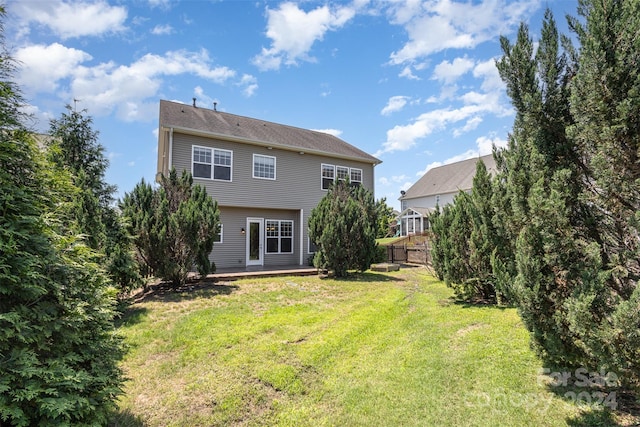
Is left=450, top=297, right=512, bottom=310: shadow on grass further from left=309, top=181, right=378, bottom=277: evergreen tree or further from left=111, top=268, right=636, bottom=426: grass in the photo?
left=309, top=181, right=378, bottom=277: evergreen tree

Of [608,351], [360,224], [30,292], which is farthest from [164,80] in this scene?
[608,351]

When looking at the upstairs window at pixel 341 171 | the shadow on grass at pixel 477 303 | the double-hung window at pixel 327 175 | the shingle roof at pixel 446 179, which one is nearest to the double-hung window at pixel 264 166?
the double-hung window at pixel 327 175

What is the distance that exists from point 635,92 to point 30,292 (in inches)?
190

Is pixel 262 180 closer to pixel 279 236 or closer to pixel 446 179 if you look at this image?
pixel 279 236

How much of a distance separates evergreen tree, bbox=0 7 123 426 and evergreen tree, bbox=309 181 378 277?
9082 millimetres

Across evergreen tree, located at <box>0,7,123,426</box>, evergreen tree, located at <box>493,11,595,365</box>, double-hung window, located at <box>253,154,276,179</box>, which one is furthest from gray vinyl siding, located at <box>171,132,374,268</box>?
evergreen tree, located at <box>493,11,595,365</box>

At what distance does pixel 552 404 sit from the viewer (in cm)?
303

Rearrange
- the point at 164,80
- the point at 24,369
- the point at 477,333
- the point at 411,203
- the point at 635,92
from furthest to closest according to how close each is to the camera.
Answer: the point at 411,203 < the point at 164,80 < the point at 477,333 < the point at 635,92 < the point at 24,369

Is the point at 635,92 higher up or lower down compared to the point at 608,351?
higher up

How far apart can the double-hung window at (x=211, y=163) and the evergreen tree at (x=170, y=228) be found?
3.57 metres

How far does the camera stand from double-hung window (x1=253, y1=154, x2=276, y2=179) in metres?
14.7

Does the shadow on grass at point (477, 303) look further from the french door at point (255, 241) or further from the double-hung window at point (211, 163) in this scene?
the double-hung window at point (211, 163)

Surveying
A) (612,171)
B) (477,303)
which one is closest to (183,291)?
(477,303)

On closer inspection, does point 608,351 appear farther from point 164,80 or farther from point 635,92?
point 164,80
